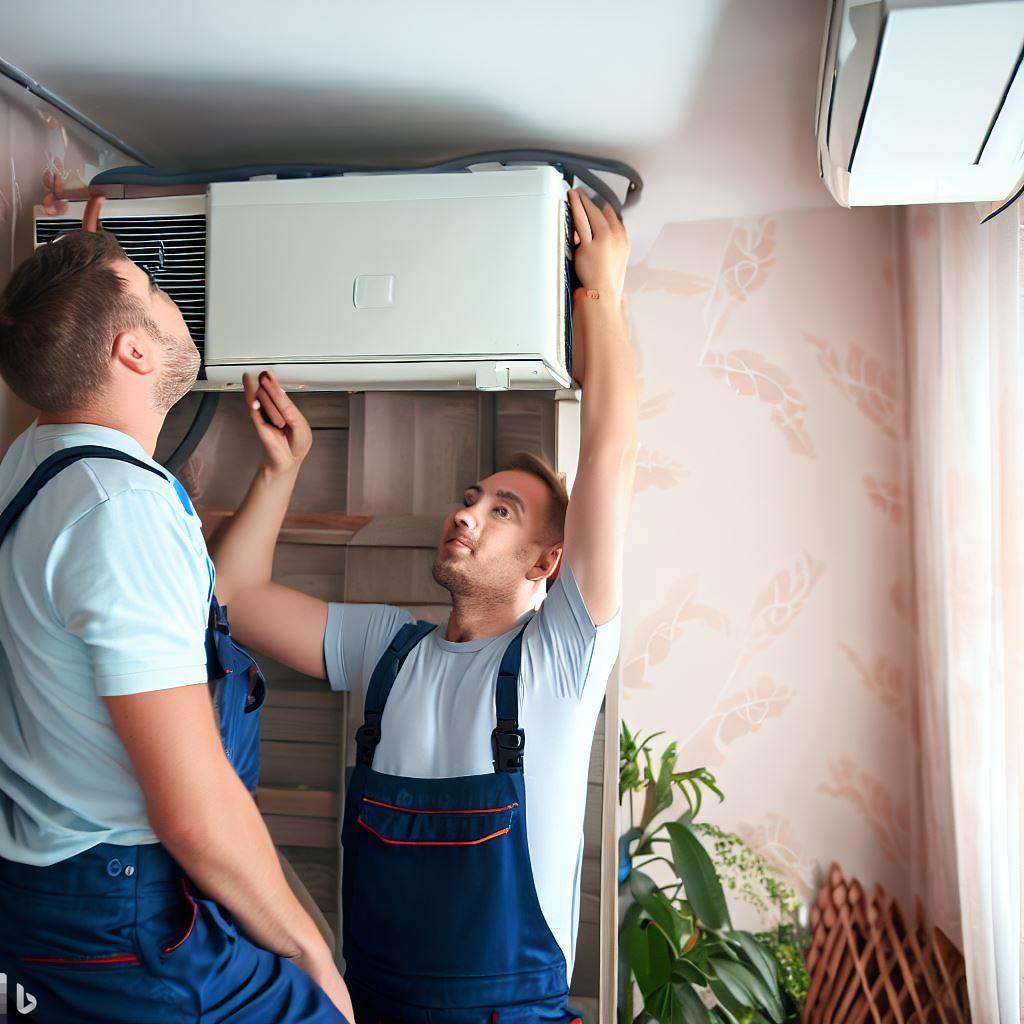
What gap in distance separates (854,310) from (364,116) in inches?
48.6

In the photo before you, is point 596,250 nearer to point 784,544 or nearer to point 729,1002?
point 784,544

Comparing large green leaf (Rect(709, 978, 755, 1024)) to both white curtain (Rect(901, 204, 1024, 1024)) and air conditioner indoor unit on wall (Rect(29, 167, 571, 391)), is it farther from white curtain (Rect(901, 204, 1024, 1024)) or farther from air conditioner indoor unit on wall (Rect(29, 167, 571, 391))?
air conditioner indoor unit on wall (Rect(29, 167, 571, 391))

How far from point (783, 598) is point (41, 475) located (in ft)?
5.43

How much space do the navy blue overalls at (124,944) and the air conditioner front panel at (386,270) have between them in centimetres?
54

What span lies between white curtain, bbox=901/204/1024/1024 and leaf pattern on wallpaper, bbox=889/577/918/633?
50mm

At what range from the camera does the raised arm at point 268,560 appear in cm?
162

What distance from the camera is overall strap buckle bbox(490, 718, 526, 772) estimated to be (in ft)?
4.62

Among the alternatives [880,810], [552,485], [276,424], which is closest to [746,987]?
[880,810]

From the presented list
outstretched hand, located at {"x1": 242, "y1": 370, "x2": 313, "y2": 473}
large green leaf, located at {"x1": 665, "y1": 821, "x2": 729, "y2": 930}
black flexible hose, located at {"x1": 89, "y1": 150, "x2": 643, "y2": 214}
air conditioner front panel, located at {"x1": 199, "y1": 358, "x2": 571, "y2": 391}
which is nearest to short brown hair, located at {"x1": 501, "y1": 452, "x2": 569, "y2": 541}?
air conditioner front panel, located at {"x1": 199, "y1": 358, "x2": 571, "y2": 391}

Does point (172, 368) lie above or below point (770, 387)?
below

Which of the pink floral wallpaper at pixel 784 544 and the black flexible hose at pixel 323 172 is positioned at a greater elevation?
the black flexible hose at pixel 323 172

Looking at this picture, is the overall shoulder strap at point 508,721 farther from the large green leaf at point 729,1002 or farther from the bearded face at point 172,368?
the large green leaf at point 729,1002

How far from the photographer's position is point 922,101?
121 cm

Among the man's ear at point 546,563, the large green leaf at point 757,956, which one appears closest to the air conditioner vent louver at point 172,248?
the man's ear at point 546,563
